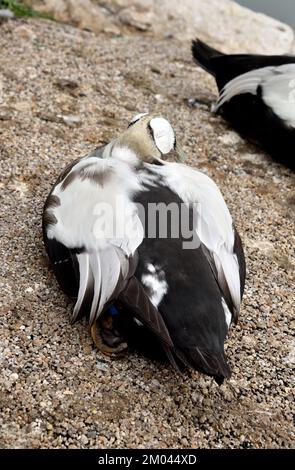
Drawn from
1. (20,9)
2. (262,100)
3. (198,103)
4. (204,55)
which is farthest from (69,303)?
(20,9)

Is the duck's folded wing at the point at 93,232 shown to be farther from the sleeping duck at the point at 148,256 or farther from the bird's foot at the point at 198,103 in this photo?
the bird's foot at the point at 198,103

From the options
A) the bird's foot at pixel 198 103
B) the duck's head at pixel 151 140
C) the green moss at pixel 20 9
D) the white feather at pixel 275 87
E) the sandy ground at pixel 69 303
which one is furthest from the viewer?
the green moss at pixel 20 9

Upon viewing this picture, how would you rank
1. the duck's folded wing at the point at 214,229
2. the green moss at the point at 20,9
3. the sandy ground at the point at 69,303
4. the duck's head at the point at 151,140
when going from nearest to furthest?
the sandy ground at the point at 69,303 → the duck's folded wing at the point at 214,229 → the duck's head at the point at 151,140 → the green moss at the point at 20,9

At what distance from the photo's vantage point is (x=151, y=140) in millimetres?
3180

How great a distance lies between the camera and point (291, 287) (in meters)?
3.34

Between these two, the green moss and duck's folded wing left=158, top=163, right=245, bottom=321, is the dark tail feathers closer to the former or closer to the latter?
the green moss

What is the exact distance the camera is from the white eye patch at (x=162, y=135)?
3205 mm

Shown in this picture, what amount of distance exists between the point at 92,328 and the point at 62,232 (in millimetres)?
385

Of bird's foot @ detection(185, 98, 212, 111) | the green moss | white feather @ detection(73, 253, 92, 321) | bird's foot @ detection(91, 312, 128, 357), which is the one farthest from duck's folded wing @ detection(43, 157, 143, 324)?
the green moss

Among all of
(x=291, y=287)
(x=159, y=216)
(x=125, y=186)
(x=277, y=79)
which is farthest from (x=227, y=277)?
(x=277, y=79)

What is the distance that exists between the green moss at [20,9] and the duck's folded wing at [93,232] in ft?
9.11

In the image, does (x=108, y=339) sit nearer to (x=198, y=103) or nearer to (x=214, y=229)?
(x=214, y=229)

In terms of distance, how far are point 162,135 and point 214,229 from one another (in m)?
0.64

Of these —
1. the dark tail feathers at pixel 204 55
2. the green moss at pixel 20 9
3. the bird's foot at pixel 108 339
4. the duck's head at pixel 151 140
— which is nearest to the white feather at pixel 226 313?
the bird's foot at pixel 108 339
